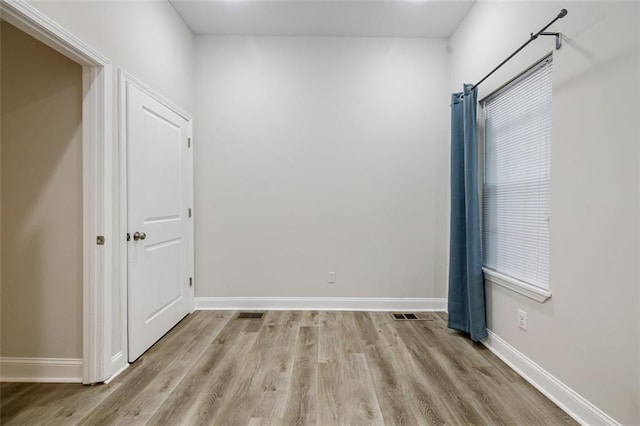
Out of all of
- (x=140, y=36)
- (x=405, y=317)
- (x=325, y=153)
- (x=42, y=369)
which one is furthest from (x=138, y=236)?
(x=405, y=317)

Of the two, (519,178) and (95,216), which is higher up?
(519,178)

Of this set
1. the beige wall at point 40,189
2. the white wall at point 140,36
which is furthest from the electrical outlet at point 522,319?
the white wall at point 140,36

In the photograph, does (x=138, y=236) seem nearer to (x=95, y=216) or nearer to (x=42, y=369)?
(x=95, y=216)

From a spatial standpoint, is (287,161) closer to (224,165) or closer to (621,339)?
(224,165)

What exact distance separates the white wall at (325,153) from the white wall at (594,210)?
1.33 metres

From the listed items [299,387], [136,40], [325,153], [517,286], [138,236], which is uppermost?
[136,40]

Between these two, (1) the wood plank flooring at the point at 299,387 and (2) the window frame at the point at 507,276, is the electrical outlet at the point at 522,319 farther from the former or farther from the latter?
(1) the wood plank flooring at the point at 299,387

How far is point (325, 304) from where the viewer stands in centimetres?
326

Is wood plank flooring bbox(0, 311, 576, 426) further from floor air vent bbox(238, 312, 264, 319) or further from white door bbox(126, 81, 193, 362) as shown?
floor air vent bbox(238, 312, 264, 319)

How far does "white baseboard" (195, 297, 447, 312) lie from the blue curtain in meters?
0.54

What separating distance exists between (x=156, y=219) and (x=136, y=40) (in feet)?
4.61

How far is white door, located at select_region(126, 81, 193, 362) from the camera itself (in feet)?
7.12

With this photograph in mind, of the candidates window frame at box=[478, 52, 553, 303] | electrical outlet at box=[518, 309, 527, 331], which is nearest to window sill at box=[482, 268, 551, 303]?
window frame at box=[478, 52, 553, 303]

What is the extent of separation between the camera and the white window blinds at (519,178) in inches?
75.9
